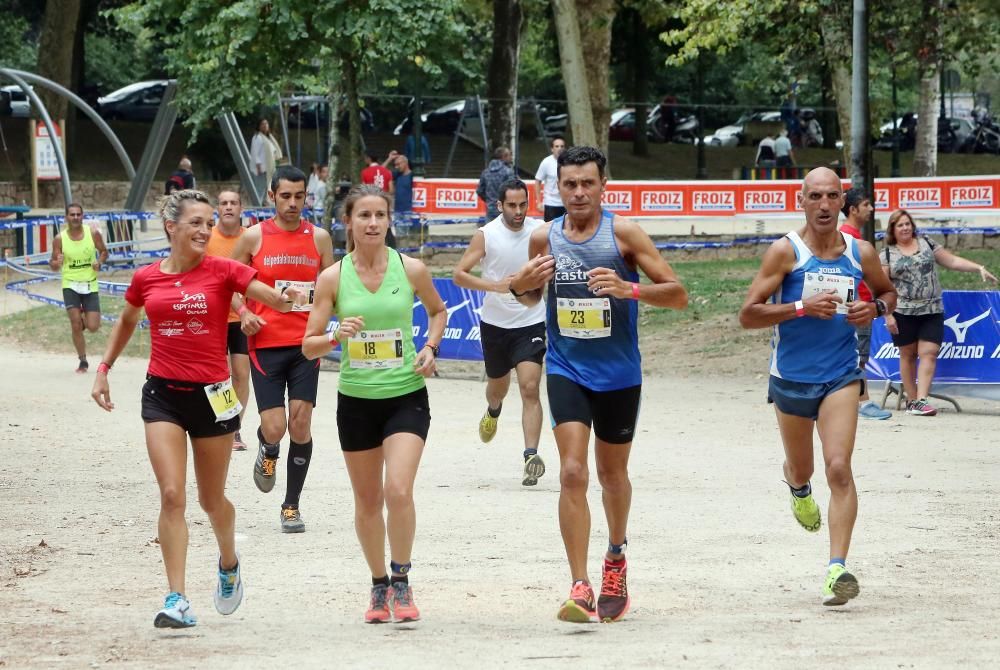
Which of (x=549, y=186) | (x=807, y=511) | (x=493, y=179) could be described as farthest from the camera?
(x=549, y=186)

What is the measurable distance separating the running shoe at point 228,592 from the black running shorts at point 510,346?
164 inches

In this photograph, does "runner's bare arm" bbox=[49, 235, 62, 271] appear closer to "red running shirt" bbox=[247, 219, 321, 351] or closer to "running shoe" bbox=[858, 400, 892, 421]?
"running shoe" bbox=[858, 400, 892, 421]

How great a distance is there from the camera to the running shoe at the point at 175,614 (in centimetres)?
650

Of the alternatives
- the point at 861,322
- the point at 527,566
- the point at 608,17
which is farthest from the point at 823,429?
the point at 608,17

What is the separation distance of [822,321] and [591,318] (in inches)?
47.8

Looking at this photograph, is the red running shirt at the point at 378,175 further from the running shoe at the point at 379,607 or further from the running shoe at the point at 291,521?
the running shoe at the point at 379,607

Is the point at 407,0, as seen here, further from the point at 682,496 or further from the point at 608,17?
the point at 682,496

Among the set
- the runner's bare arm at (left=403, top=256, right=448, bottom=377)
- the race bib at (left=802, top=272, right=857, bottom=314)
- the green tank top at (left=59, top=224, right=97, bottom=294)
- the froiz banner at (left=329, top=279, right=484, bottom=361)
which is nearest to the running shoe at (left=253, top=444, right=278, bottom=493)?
the runner's bare arm at (left=403, top=256, right=448, bottom=377)

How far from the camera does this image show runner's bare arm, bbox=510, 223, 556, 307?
667 cm

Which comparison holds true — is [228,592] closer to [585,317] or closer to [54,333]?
[585,317]

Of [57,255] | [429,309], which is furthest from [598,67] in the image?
[429,309]

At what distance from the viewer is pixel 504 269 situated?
1108cm

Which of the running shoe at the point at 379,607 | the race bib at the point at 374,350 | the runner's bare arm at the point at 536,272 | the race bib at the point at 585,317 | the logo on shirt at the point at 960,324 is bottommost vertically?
the running shoe at the point at 379,607

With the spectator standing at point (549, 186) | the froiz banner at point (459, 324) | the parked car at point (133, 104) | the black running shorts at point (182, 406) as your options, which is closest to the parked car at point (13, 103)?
the parked car at point (133, 104)
